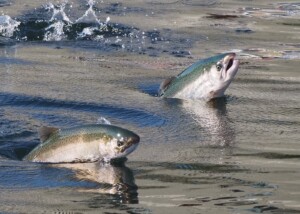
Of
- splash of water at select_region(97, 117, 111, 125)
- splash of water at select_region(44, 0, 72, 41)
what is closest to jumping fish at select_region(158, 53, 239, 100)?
splash of water at select_region(97, 117, 111, 125)

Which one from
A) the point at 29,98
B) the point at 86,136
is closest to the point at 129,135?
the point at 86,136

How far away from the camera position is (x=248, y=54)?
1453 cm

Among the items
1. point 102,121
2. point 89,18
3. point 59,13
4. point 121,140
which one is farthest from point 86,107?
point 59,13

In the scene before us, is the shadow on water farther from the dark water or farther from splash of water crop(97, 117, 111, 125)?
splash of water crop(97, 117, 111, 125)

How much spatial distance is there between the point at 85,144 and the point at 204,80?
3100 millimetres

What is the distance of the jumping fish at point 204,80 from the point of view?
10.8m

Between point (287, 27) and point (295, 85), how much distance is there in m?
5.83

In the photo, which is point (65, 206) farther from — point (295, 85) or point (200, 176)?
point (295, 85)

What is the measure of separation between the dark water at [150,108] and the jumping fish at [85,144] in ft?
0.31

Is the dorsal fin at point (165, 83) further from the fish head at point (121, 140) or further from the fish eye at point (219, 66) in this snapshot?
the fish head at point (121, 140)

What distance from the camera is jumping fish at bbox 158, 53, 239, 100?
10836mm

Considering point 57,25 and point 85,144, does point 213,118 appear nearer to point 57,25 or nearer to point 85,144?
point 85,144

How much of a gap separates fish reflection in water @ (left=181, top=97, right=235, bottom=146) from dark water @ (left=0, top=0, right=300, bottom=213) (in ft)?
0.05

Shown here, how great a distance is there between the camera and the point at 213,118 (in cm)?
1022
